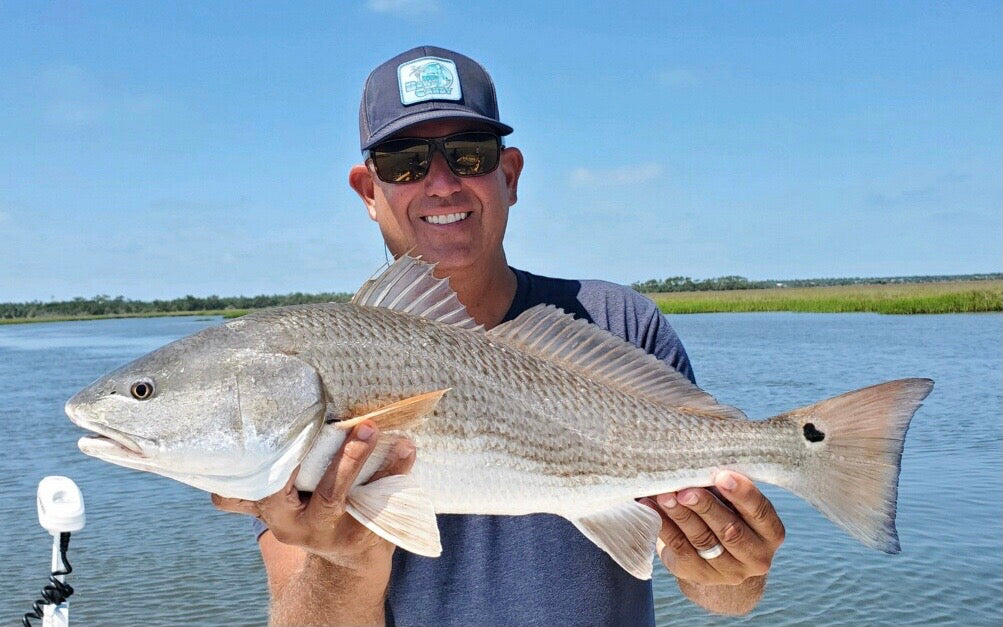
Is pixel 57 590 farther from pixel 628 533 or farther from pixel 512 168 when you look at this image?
pixel 512 168

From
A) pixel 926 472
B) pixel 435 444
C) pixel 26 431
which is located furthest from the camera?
pixel 26 431

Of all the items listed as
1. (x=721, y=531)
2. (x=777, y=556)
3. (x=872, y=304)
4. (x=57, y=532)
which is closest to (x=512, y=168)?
(x=721, y=531)

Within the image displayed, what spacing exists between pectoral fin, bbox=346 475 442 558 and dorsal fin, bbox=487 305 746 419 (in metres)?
0.67

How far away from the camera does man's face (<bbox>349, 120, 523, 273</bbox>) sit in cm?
346

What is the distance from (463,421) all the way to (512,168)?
1662mm

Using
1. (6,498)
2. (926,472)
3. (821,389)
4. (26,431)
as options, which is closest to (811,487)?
(926,472)

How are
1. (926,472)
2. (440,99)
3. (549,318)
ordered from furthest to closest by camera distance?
(926,472) < (440,99) < (549,318)

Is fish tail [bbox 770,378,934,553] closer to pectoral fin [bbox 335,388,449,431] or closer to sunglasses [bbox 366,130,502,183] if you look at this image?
pectoral fin [bbox 335,388,449,431]

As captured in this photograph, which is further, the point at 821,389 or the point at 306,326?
the point at 821,389

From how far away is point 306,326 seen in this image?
2.63 metres

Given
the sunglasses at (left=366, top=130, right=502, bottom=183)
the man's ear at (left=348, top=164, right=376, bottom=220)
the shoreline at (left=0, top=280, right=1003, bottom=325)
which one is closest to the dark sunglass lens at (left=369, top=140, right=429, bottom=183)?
the sunglasses at (left=366, top=130, right=502, bottom=183)

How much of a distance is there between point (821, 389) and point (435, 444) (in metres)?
19.0

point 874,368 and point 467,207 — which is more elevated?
point 467,207

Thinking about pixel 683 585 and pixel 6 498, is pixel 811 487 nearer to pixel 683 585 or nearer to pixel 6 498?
pixel 683 585
